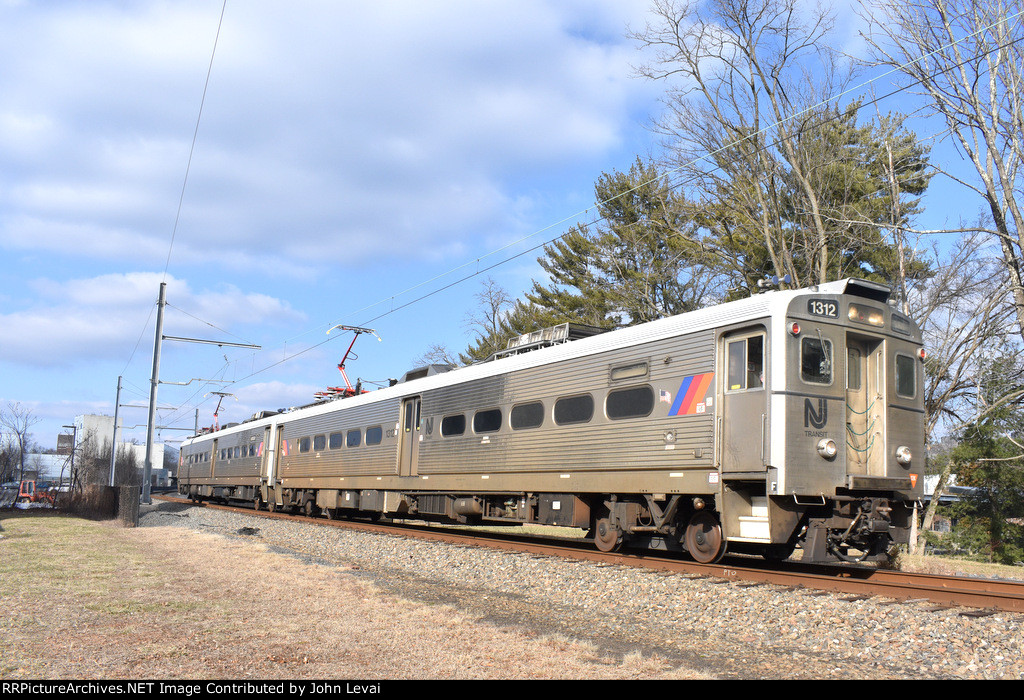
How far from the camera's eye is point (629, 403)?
11180 mm

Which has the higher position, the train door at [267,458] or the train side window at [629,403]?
the train side window at [629,403]

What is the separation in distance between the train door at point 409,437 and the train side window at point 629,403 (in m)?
6.47

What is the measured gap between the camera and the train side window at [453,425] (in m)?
15.4

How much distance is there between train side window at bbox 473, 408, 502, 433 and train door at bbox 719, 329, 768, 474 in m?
5.30

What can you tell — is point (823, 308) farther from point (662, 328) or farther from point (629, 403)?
point (629, 403)

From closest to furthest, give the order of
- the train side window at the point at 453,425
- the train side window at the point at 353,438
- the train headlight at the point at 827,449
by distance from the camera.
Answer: the train headlight at the point at 827,449
the train side window at the point at 453,425
the train side window at the point at 353,438

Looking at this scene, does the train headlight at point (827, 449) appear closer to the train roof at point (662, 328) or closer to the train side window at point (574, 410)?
the train roof at point (662, 328)

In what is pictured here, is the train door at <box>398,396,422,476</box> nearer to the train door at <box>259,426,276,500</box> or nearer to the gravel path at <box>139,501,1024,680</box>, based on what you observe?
the gravel path at <box>139,501,1024,680</box>

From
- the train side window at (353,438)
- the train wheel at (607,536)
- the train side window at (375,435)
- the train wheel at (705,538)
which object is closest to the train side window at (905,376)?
the train wheel at (705,538)

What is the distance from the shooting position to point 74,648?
18.7ft

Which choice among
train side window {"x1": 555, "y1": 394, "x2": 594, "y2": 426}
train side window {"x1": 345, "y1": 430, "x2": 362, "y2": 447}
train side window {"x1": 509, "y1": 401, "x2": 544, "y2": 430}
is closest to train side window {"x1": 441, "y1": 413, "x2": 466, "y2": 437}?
train side window {"x1": 509, "y1": 401, "x2": 544, "y2": 430}

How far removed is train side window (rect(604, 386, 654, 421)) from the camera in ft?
35.7
